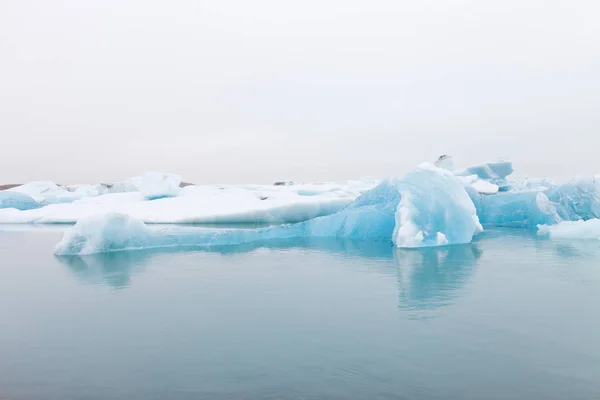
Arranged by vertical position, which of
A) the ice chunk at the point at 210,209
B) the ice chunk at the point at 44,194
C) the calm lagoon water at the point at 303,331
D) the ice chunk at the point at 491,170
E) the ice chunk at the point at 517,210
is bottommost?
the calm lagoon water at the point at 303,331

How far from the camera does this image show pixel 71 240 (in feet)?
29.3

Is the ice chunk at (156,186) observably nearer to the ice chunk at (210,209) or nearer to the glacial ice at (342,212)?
the glacial ice at (342,212)

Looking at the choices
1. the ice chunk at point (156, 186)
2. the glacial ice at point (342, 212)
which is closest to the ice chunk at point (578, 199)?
the glacial ice at point (342, 212)

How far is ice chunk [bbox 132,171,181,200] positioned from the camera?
2030cm

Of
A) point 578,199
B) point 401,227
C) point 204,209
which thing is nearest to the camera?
point 401,227

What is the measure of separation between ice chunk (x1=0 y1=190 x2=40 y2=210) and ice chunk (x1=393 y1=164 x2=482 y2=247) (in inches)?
842

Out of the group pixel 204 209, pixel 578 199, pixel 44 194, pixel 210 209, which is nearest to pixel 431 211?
pixel 578 199

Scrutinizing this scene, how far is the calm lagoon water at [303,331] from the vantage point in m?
2.75

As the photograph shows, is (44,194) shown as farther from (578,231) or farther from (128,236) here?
(578,231)

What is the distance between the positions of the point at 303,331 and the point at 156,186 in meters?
17.8

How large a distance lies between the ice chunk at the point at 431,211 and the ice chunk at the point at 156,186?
1287 centimetres

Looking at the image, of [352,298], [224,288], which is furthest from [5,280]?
[352,298]

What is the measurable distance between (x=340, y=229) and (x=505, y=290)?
7.10 meters

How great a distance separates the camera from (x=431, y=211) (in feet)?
32.8
